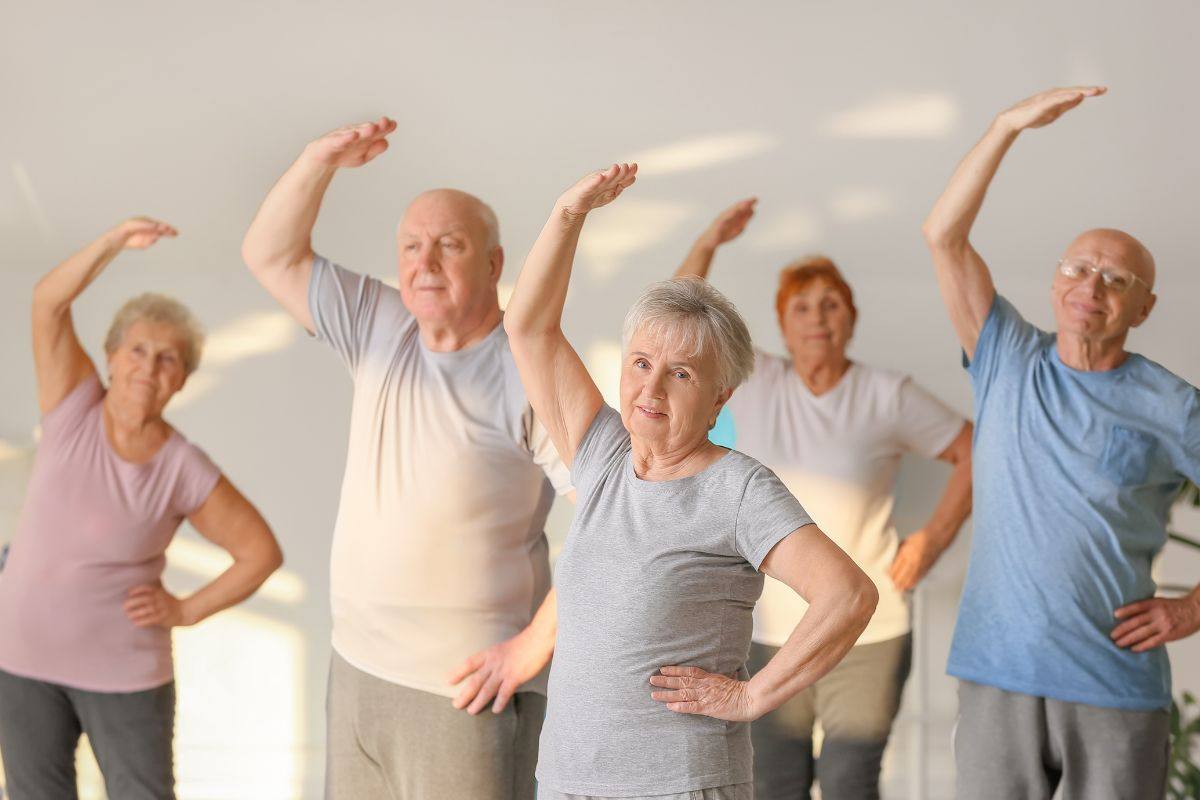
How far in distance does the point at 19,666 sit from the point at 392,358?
3.75 feet

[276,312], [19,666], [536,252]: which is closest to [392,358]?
[536,252]

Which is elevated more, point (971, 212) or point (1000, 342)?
point (971, 212)

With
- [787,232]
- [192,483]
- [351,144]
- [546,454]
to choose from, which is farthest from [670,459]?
[787,232]

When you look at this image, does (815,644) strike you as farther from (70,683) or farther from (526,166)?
(526,166)

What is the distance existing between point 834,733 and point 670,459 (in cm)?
167

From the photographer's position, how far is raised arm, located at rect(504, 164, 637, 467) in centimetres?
211

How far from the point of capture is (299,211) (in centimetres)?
272

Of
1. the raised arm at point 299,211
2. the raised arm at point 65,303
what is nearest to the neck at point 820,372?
the raised arm at point 299,211

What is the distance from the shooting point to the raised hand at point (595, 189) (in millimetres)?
2033

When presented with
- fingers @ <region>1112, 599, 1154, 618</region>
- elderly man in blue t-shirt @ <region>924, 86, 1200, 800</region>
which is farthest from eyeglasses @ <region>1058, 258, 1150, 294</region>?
fingers @ <region>1112, 599, 1154, 618</region>

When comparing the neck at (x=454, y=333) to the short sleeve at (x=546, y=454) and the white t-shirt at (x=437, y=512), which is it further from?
the short sleeve at (x=546, y=454)

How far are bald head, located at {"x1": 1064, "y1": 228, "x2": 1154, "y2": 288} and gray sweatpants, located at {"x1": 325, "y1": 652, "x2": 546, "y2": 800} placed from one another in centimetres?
141

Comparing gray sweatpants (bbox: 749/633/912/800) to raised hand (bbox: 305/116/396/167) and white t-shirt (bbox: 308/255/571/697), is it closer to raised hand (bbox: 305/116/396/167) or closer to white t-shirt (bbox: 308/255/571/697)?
white t-shirt (bbox: 308/255/571/697)

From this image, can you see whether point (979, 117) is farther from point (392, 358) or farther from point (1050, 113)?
point (392, 358)
